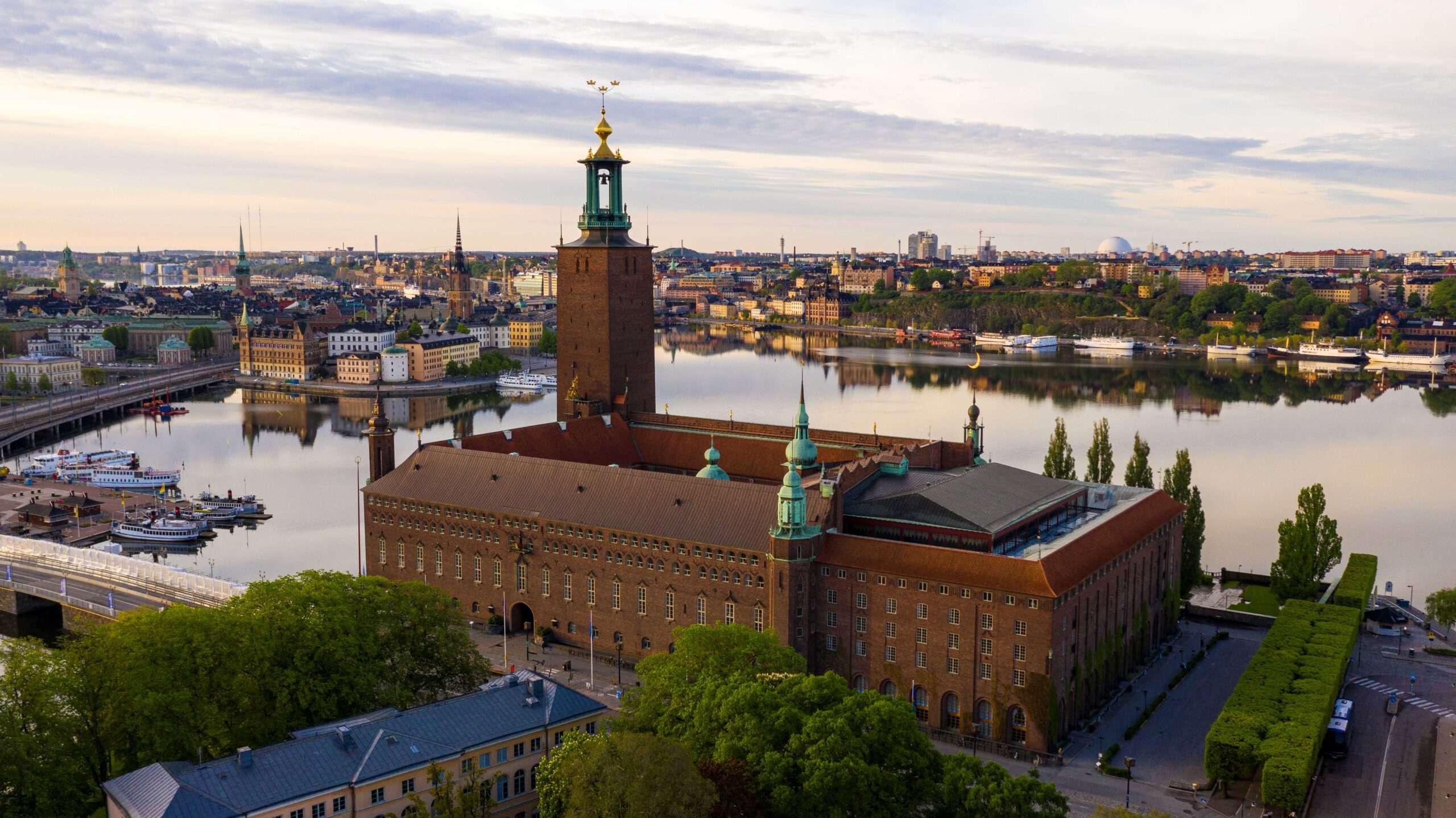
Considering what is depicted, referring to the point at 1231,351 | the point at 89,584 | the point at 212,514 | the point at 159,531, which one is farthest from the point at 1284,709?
the point at 1231,351

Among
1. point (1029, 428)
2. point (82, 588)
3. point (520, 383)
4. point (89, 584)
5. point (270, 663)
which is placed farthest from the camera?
point (520, 383)

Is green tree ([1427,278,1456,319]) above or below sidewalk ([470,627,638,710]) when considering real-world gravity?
above

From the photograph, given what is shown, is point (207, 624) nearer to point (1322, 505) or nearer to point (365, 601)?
point (365, 601)

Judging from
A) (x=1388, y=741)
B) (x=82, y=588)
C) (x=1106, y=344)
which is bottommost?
(x=1388, y=741)

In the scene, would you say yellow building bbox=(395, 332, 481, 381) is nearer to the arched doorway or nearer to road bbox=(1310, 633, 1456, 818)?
the arched doorway

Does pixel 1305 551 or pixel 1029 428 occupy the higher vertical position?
pixel 1305 551

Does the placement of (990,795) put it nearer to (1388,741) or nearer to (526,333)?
(1388,741)

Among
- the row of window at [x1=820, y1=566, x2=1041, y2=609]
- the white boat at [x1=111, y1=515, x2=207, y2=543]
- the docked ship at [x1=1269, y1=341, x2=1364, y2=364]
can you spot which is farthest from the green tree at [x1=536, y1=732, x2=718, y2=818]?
the docked ship at [x1=1269, y1=341, x2=1364, y2=364]
